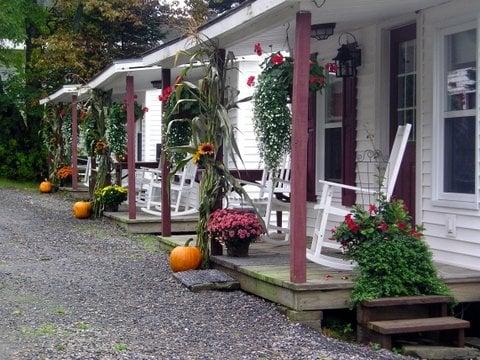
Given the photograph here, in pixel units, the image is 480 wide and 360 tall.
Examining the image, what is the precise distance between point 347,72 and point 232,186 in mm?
1801

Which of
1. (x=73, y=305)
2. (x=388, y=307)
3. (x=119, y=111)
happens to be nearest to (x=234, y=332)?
(x=388, y=307)

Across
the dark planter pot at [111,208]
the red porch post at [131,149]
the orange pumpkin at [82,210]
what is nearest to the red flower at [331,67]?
the red porch post at [131,149]

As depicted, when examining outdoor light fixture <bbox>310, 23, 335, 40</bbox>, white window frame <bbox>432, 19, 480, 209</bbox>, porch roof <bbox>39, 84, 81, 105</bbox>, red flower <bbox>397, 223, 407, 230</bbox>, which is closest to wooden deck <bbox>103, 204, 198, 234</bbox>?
outdoor light fixture <bbox>310, 23, 335, 40</bbox>

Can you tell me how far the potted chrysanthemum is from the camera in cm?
795

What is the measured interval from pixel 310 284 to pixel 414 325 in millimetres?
874

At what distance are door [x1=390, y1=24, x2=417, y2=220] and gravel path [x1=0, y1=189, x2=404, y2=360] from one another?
77.9 inches

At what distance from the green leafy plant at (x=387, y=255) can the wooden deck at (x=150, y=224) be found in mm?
5609

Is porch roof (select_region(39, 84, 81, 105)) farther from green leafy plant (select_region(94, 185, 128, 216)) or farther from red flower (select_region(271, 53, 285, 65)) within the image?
red flower (select_region(271, 53, 285, 65))

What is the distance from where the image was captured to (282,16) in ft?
22.7

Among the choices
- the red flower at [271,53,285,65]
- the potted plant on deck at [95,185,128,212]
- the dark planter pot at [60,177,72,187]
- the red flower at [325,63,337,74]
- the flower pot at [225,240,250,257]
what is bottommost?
the flower pot at [225,240,250,257]

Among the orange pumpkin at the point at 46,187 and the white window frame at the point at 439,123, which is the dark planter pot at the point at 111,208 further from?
the white window frame at the point at 439,123

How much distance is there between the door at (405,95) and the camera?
7918mm

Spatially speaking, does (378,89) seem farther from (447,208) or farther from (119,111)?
(119,111)

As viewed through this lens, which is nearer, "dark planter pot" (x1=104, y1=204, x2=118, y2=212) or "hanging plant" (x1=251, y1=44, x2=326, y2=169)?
"hanging plant" (x1=251, y1=44, x2=326, y2=169)
